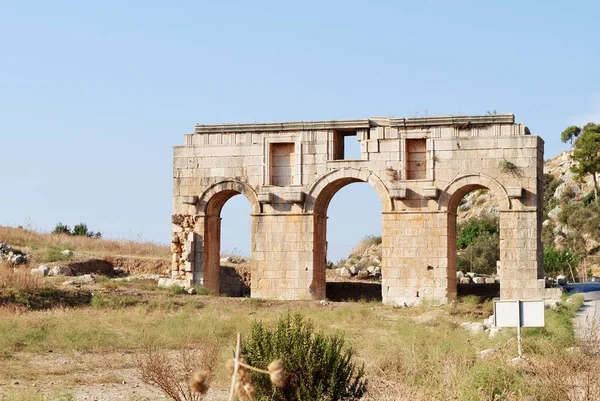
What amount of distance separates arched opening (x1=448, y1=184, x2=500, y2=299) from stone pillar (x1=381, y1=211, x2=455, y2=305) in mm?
302

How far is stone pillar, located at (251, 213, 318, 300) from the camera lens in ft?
93.0

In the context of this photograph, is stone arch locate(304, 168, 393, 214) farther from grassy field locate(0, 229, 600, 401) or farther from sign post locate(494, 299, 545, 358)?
sign post locate(494, 299, 545, 358)

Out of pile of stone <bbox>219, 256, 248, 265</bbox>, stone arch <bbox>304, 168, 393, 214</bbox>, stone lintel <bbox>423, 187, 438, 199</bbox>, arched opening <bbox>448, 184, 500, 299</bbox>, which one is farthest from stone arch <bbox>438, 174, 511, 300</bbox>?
pile of stone <bbox>219, 256, 248, 265</bbox>

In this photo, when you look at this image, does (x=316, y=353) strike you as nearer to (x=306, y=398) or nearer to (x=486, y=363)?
(x=306, y=398)

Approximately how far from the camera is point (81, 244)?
38406mm

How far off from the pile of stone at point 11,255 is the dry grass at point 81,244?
3.98 feet

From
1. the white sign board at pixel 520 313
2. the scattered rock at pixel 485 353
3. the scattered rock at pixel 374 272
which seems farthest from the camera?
the scattered rock at pixel 374 272

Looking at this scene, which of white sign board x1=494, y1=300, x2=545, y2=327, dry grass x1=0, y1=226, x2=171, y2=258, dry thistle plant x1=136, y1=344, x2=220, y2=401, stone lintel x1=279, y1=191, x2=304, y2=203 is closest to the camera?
dry thistle plant x1=136, y1=344, x2=220, y2=401

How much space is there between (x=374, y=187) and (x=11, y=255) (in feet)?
41.0

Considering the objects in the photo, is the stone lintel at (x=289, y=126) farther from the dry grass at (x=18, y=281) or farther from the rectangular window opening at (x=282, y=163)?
the dry grass at (x=18, y=281)

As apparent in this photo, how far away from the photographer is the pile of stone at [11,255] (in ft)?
107

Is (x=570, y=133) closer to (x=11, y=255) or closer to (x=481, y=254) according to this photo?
(x=481, y=254)

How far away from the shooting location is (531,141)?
27.3 m

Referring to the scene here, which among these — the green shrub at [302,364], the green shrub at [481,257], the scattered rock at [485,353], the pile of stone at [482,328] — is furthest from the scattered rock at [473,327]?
the green shrub at [481,257]
